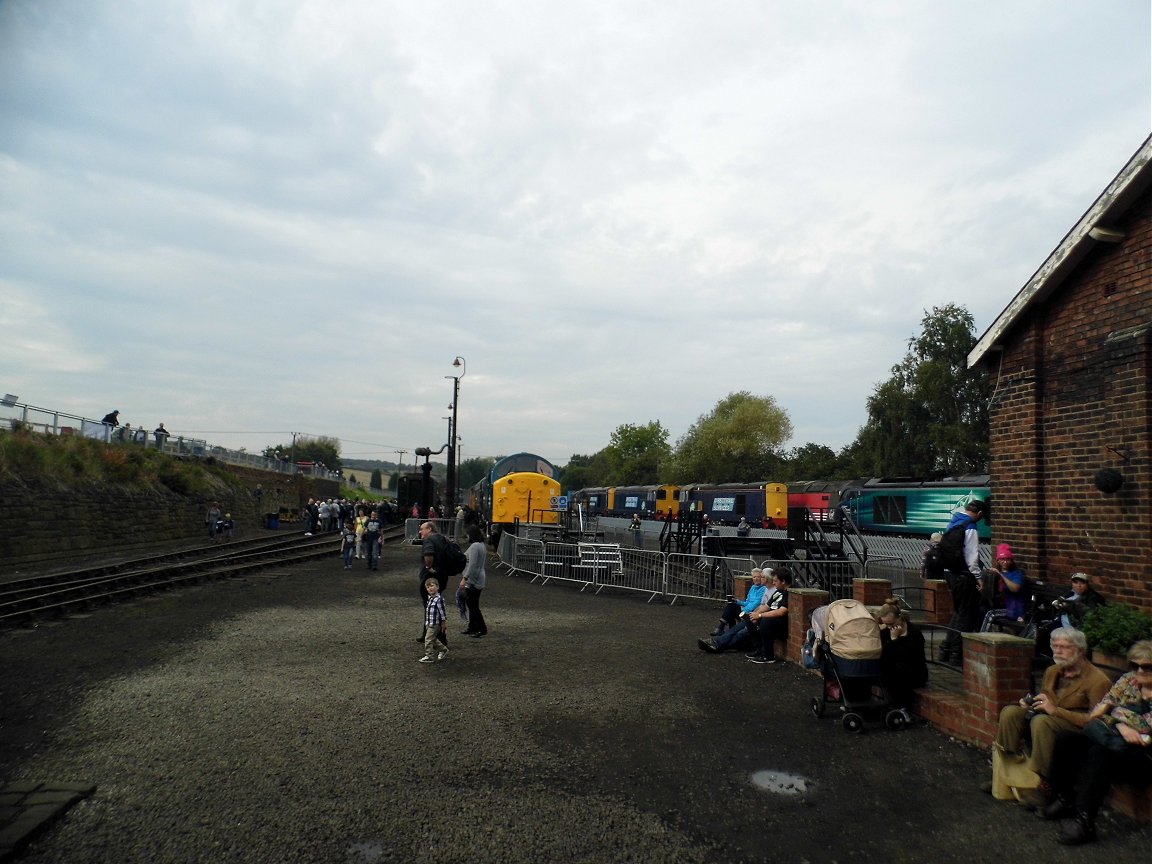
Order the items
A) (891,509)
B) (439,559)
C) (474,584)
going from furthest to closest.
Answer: (891,509) → (474,584) → (439,559)

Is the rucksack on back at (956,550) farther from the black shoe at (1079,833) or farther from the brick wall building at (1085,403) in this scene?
the black shoe at (1079,833)

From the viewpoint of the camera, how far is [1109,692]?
14.1 feet

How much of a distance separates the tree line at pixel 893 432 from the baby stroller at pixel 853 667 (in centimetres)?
2480

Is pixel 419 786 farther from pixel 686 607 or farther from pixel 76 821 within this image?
pixel 686 607

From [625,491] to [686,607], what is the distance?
35.8 meters

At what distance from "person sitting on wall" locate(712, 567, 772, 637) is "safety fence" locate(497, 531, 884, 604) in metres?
2.37

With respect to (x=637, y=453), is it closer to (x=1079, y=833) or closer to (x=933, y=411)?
(x=933, y=411)

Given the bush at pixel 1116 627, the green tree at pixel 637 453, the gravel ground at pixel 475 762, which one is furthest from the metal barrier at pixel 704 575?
the green tree at pixel 637 453

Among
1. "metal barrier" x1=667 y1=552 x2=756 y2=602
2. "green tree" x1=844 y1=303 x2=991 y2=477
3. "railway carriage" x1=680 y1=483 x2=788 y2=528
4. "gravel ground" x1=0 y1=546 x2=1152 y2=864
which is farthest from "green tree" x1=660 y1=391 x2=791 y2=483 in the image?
"gravel ground" x1=0 y1=546 x2=1152 y2=864

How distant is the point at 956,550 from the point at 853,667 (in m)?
3.32

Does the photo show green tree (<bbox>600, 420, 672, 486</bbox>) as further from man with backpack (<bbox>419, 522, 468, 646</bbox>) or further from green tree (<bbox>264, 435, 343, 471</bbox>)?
man with backpack (<bbox>419, 522, 468, 646</bbox>)

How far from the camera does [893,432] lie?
152ft

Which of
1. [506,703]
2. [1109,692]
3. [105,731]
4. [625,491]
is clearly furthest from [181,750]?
[625,491]

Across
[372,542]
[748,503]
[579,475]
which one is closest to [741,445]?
[748,503]
